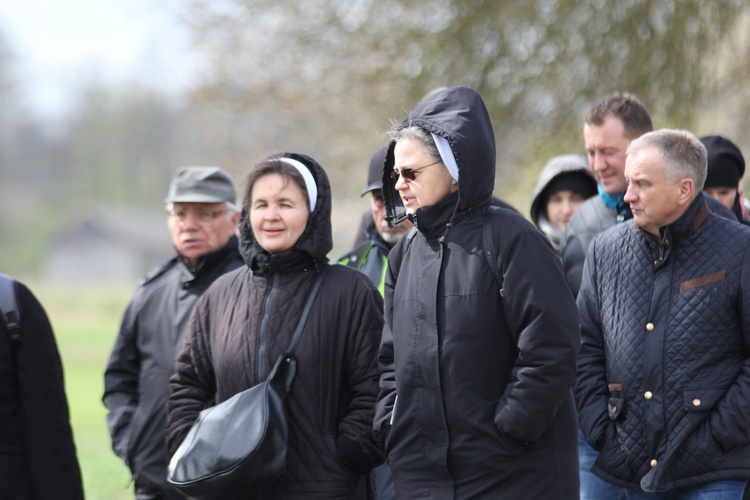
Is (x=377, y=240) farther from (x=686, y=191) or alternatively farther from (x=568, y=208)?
(x=686, y=191)

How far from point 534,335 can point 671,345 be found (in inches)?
36.9

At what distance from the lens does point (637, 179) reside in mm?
4484

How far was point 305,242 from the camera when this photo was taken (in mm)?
4480

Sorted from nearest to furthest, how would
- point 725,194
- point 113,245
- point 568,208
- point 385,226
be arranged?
point 385,226 < point 725,194 < point 568,208 < point 113,245

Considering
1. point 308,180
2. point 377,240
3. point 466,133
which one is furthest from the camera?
point 377,240

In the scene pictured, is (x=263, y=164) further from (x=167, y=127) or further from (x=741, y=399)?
(x=167, y=127)

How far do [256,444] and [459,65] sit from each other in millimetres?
11032

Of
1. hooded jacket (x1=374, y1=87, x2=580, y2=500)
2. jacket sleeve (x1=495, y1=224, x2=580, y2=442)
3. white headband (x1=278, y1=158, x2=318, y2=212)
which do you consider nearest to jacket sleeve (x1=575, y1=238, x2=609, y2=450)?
hooded jacket (x1=374, y1=87, x2=580, y2=500)

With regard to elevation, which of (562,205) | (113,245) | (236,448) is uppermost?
(562,205)

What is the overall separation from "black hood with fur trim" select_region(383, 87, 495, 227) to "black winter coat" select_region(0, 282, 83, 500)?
A: 64.9 inches

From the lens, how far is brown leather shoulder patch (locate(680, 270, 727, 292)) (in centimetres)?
431

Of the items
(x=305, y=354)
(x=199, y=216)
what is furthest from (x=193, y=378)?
(x=199, y=216)

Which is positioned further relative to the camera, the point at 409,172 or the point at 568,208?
the point at 568,208

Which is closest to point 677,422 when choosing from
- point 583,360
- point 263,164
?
point 583,360
